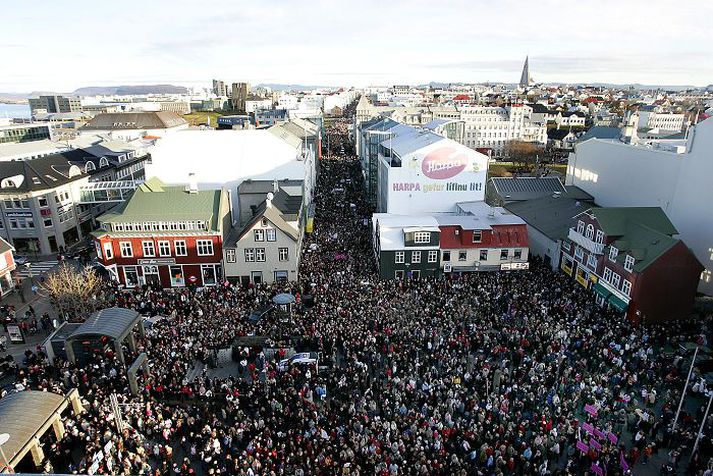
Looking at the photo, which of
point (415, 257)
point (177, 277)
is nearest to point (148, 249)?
point (177, 277)

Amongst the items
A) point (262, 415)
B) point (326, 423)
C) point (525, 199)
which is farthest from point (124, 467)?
point (525, 199)

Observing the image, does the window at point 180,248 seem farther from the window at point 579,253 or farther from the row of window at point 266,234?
the window at point 579,253

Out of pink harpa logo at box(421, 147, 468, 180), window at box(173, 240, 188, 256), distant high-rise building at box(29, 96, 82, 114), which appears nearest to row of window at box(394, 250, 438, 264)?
pink harpa logo at box(421, 147, 468, 180)

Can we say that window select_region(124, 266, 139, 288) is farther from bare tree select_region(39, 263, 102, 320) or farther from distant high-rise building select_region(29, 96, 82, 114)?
distant high-rise building select_region(29, 96, 82, 114)

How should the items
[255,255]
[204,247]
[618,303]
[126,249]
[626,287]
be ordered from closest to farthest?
[626,287]
[618,303]
[126,249]
[255,255]
[204,247]

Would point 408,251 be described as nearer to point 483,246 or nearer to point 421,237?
point 421,237

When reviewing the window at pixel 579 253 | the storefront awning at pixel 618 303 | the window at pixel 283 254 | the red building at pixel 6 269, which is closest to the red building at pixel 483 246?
the window at pixel 579 253
